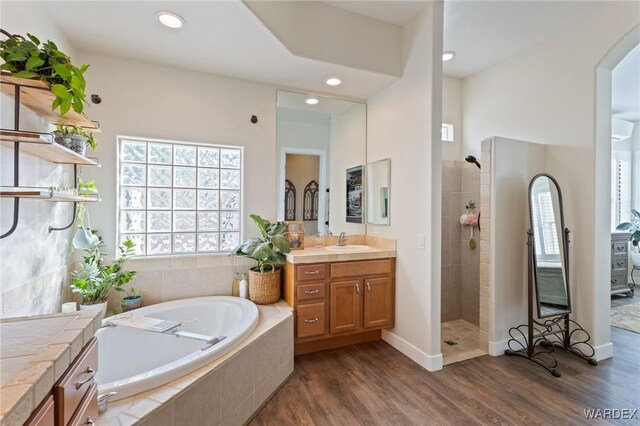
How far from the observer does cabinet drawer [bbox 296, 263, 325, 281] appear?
8.51 ft

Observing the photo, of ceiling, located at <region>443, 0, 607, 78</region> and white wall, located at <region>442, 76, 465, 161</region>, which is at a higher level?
ceiling, located at <region>443, 0, 607, 78</region>

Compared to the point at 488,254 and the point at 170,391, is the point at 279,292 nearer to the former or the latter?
the point at 170,391

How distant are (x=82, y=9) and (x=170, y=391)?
2428mm

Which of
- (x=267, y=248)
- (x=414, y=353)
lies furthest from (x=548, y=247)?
(x=267, y=248)

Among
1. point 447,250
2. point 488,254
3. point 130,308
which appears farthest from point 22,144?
point 447,250

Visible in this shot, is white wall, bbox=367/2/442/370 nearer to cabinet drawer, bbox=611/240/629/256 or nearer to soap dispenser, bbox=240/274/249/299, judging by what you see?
soap dispenser, bbox=240/274/249/299

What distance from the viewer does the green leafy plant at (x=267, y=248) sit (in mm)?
2564

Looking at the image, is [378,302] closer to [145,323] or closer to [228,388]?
[228,388]

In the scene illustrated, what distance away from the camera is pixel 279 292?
274 centimetres

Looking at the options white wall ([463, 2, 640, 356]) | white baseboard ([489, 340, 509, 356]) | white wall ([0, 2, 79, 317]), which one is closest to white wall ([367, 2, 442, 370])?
white baseboard ([489, 340, 509, 356])

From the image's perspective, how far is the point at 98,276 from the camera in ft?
7.50

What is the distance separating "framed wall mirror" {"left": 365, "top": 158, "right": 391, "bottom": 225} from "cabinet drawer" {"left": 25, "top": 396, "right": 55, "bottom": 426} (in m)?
2.73

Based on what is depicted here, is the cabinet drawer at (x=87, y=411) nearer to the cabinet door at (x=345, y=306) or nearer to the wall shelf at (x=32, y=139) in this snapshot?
the wall shelf at (x=32, y=139)

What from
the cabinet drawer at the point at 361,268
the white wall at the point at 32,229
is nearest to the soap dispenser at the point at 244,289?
the cabinet drawer at the point at 361,268
